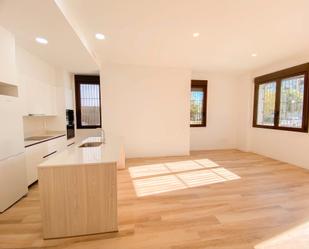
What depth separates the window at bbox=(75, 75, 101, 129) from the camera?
5250 mm

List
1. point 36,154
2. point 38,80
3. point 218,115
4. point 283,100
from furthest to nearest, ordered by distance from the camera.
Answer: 1. point 218,115
2. point 283,100
3. point 38,80
4. point 36,154

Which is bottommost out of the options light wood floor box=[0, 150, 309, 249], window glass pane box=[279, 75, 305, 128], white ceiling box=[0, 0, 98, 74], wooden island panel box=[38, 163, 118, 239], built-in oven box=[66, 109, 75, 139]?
light wood floor box=[0, 150, 309, 249]

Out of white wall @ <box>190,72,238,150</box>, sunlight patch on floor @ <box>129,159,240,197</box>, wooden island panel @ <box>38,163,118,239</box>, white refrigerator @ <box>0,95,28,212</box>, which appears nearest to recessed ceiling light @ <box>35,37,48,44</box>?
white refrigerator @ <box>0,95,28,212</box>

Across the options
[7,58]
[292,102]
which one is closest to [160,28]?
[7,58]

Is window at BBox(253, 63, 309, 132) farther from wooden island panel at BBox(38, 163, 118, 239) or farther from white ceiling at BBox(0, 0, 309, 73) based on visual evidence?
wooden island panel at BBox(38, 163, 118, 239)

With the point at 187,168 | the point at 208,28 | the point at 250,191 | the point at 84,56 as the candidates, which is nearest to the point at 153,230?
the point at 250,191

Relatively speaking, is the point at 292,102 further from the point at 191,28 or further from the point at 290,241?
the point at 290,241

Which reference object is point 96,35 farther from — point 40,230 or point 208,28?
point 40,230

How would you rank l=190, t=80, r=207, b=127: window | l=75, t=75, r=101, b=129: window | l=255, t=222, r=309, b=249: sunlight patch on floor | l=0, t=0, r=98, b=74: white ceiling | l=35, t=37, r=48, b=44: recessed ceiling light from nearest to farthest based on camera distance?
l=255, t=222, r=309, b=249: sunlight patch on floor < l=0, t=0, r=98, b=74: white ceiling < l=35, t=37, r=48, b=44: recessed ceiling light < l=75, t=75, r=101, b=129: window < l=190, t=80, r=207, b=127: window

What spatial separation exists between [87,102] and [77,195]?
13.3ft

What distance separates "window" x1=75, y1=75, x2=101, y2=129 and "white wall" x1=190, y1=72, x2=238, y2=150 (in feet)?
11.0

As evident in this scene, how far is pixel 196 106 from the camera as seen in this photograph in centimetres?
602

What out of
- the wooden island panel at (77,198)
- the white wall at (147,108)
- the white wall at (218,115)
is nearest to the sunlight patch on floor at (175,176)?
the white wall at (147,108)

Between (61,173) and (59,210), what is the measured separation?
0.41m
